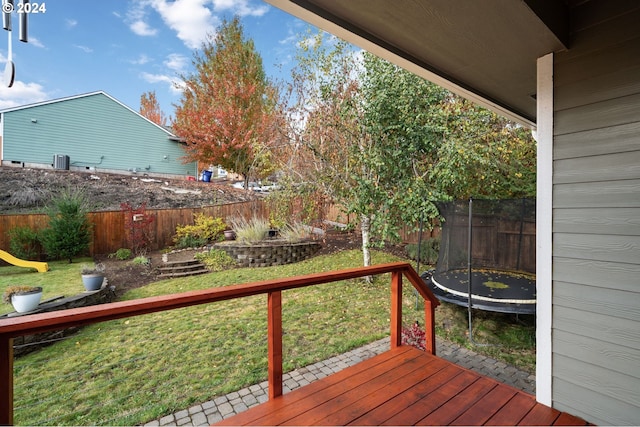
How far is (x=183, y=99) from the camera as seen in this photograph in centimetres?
1416

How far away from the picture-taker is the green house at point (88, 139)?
1119 cm

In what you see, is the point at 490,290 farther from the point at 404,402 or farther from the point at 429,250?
the point at 429,250

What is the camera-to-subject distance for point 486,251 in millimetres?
4656

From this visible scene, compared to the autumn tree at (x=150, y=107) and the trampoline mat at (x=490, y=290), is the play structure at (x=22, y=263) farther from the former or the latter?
the autumn tree at (x=150, y=107)

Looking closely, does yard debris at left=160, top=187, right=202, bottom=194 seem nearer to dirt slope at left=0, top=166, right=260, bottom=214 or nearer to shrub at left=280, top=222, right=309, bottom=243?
dirt slope at left=0, top=166, right=260, bottom=214

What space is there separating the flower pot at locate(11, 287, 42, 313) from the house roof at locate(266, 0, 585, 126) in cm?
509

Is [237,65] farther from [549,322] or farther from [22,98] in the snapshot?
[549,322]

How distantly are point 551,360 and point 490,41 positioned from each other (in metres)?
1.83

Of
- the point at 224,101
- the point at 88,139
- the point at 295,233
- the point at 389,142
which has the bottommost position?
the point at 295,233

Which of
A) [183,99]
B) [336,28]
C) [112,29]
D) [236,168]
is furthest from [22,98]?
[336,28]

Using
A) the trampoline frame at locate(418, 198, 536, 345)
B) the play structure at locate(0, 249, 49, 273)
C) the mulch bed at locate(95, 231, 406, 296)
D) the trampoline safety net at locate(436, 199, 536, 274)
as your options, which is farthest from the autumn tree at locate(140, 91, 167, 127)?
the trampoline frame at locate(418, 198, 536, 345)

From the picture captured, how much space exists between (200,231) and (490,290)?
7922 millimetres

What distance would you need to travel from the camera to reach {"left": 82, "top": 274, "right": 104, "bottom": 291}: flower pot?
5.09 m

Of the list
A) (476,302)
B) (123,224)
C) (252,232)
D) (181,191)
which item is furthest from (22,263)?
(476,302)
